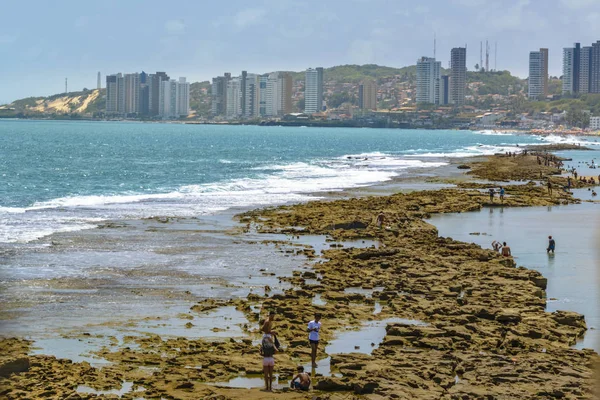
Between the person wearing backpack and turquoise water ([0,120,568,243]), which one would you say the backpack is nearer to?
the person wearing backpack

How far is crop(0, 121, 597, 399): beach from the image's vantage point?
56.3 ft

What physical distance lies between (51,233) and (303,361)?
21.5 metres

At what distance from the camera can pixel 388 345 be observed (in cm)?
1988

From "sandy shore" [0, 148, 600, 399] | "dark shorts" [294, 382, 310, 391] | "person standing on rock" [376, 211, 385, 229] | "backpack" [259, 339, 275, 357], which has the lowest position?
"dark shorts" [294, 382, 310, 391]

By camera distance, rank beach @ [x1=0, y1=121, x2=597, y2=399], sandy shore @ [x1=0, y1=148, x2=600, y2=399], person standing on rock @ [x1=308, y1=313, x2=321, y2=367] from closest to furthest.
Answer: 1. sandy shore @ [x1=0, y1=148, x2=600, y2=399]
2. beach @ [x1=0, y1=121, x2=597, y2=399]
3. person standing on rock @ [x1=308, y1=313, x2=321, y2=367]

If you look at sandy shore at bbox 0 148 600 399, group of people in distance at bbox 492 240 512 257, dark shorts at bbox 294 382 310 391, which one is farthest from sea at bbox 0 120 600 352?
group of people in distance at bbox 492 240 512 257

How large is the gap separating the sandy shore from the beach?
51mm

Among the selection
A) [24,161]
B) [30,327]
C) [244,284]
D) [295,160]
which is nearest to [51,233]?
[244,284]

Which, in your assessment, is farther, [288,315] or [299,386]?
[288,315]

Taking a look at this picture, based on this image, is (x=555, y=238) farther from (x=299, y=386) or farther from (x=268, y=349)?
(x=268, y=349)

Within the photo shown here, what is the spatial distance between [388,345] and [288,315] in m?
3.57

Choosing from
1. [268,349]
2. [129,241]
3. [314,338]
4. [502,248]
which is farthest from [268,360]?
[129,241]

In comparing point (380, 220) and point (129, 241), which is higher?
point (380, 220)

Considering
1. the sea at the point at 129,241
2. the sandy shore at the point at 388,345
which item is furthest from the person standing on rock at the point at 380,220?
the sea at the point at 129,241
